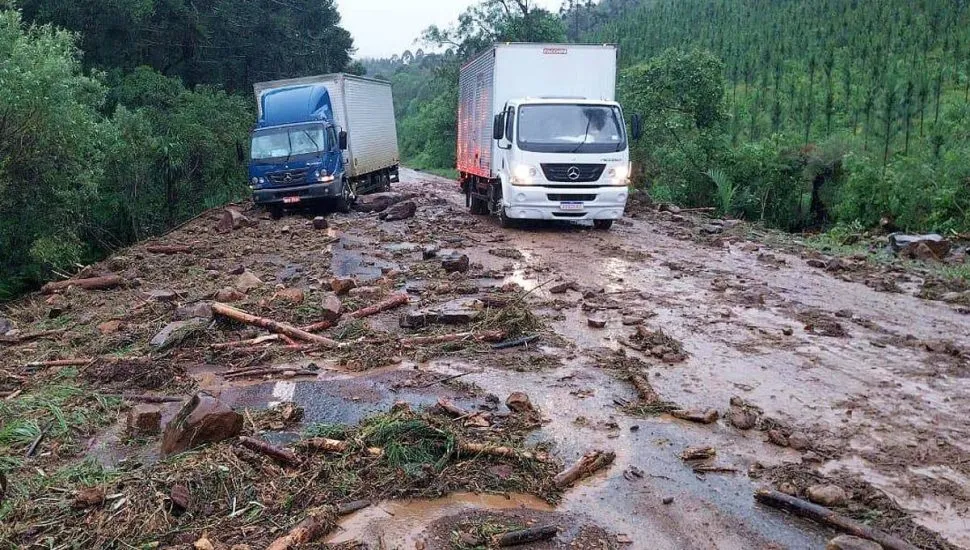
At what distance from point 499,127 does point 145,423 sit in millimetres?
10445

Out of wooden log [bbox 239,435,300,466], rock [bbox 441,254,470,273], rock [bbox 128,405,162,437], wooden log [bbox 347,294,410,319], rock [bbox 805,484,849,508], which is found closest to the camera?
rock [bbox 805,484,849,508]

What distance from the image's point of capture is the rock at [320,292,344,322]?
299 inches

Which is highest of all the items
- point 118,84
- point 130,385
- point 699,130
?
point 118,84

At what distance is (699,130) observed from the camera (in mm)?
20609


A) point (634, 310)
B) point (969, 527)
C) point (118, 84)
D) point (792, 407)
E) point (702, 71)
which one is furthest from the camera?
point (118, 84)

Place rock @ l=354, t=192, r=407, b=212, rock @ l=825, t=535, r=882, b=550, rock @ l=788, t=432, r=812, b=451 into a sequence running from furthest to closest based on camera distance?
rock @ l=354, t=192, r=407, b=212 < rock @ l=788, t=432, r=812, b=451 < rock @ l=825, t=535, r=882, b=550

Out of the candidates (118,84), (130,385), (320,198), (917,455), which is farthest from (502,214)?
(118,84)

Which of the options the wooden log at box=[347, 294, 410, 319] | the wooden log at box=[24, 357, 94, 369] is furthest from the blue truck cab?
the wooden log at box=[24, 357, 94, 369]

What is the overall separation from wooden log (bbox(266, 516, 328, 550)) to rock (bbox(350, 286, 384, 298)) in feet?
17.2

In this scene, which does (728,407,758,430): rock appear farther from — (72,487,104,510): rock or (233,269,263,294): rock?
(233,269,263,294): rock

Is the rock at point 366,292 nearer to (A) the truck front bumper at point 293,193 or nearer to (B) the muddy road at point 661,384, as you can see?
(B) the muddy road at point 661,384

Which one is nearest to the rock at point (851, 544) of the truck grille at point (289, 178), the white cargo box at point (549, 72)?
the white cargo box at point (549, 72)

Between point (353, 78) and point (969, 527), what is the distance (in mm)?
20646

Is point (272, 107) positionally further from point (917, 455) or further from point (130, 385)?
point (917, 455)
